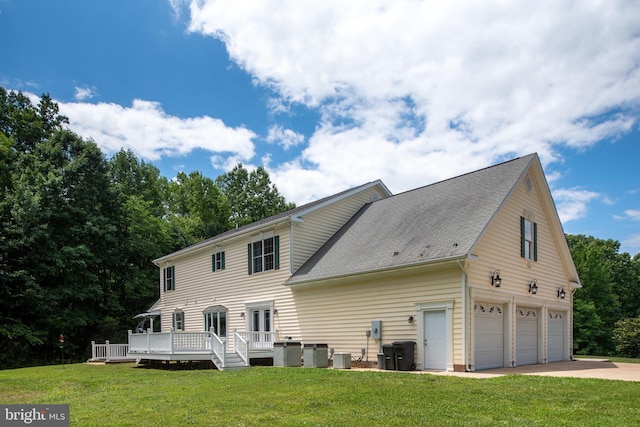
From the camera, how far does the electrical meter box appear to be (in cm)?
1544

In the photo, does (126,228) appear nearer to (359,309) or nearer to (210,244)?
(210,244)

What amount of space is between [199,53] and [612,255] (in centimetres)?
4907

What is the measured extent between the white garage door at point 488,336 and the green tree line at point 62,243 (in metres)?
23.5

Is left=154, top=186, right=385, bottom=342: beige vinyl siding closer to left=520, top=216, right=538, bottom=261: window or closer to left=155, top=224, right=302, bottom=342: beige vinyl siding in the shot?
left=155, top=224, right=302, bottom=342: beige vinyl siding

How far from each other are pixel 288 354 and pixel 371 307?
3.38 m

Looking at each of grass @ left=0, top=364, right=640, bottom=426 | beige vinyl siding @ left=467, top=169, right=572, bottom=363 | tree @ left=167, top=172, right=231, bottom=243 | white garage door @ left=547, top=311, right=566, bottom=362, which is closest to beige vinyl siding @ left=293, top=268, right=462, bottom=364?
beige vinyl siding @ left=467, top=169, right=572, bottom=363

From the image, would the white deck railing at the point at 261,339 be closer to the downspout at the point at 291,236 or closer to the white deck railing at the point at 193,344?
the white deck railing at the point at 193,344

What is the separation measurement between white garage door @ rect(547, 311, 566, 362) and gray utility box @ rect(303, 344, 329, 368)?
27.0ft

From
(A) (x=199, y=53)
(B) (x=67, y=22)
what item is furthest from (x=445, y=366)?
(B) (x=67, y=22)

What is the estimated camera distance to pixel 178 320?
27.1 metres

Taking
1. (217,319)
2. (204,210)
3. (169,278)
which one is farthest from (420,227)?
(204,210)

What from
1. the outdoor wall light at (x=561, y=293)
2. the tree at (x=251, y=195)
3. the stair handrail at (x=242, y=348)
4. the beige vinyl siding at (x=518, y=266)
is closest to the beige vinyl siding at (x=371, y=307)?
the beige vinyl siding at (x=518, y=266)

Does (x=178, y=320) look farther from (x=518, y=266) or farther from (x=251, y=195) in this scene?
(x=251, y=195)

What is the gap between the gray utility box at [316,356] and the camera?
16000mm
